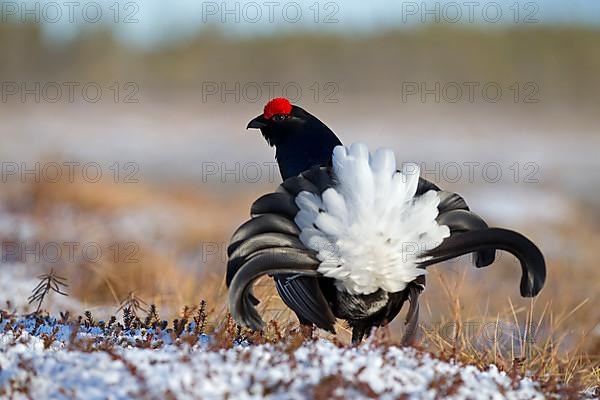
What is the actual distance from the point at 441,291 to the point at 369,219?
3.52 m

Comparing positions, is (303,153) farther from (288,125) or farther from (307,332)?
(307,332)

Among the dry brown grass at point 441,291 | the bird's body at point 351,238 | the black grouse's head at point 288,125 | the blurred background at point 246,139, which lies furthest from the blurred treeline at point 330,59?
the bird's body at point 351,238

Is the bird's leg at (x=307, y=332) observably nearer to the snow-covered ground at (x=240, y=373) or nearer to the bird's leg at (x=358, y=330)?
the snow-covered ground at (x=240, y=373)

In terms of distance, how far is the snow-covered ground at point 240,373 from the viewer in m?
2.35

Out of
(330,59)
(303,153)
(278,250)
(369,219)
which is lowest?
(278,250)

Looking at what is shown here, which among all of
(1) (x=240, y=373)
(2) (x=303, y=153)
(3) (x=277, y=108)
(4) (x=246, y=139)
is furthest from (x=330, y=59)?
(1) (x=240, y=373)

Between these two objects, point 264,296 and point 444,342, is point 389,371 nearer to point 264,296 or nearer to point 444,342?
point 444,342

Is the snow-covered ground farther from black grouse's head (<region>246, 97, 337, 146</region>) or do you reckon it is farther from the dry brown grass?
black grouse's head (<region>246, 97, 337, 146</region>)

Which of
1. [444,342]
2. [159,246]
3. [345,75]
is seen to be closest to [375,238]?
[444,342]

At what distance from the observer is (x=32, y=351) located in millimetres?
2730

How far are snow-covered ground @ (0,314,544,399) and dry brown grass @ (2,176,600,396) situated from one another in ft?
0.96

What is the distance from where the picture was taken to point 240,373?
2422 millimetres

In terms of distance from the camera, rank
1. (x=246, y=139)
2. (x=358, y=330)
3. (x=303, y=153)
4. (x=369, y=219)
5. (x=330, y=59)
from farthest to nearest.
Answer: (x=330, y=59) < (x=246, y=139) < (x=303, y=153) < (x=358, y=330) < (x=369, y=219)

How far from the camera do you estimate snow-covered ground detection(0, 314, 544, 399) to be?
235 cm
